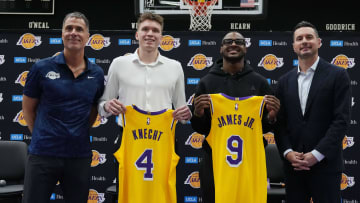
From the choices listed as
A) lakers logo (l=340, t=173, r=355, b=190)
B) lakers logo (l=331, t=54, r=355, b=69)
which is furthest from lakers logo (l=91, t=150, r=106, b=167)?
lakers logo (l=331, t=54, r=355, b=69)

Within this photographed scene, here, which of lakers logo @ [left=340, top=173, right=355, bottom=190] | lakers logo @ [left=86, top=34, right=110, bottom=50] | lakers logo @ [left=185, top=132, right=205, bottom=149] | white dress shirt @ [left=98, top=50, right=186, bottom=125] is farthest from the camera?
lakers logo @ [left=86, top=34, right=110, bottom=50]

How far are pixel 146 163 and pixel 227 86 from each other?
85 centimetres

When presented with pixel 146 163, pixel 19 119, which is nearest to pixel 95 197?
pixel 19 119

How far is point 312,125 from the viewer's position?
2.66 meters

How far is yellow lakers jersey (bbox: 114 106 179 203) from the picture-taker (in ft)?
8.54

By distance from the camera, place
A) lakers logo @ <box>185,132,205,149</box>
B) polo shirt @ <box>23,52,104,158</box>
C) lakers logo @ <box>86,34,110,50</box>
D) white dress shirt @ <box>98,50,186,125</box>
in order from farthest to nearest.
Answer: lakers logo @ <box>86,34,110,50</box>
lakers logo @ <box>185,132,205,149</box>
white dress shirt @ <box>98,50,186,125</box>
polo shirt @ <box>23,52,104,158</box>

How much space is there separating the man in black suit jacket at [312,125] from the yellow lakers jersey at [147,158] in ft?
2.90

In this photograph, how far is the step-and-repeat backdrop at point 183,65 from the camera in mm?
5008

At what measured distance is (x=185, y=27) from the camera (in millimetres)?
6047

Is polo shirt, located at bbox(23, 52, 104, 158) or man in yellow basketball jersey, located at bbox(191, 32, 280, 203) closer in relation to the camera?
polo shirt, located at bbox(23, 52, 104, 158)

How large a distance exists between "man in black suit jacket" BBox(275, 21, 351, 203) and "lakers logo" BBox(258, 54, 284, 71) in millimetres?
2238

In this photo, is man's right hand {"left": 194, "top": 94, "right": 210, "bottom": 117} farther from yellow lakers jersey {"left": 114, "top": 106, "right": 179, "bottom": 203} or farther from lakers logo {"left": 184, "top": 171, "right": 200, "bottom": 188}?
lakers logo {"left": 184, "top": 171, "right": 200, "bottom": 188}

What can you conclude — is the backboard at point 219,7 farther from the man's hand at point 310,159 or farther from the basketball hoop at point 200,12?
the man's hand at point 310,159

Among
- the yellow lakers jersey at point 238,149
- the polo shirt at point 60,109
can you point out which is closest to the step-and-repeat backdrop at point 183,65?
the yellow lakers jersey at point 238,149
